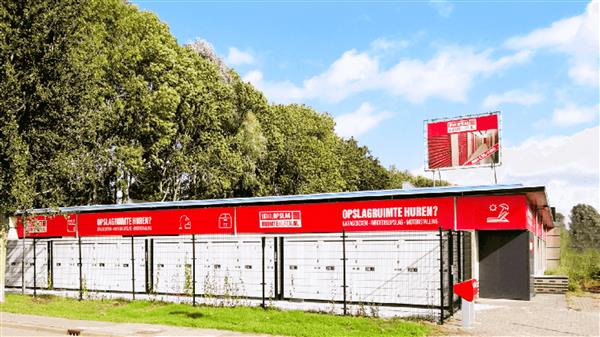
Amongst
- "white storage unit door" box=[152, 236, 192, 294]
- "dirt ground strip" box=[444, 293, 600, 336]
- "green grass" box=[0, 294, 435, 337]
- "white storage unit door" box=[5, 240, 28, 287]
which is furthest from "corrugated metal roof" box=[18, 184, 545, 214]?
"green grass" box=[0, 294, 435, 337]

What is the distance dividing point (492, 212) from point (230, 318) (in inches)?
448

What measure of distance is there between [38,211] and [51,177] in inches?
91.9

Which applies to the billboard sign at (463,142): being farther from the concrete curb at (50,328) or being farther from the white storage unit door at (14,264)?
the concrete curb at (50,328)

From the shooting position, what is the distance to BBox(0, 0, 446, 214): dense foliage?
20.6 metres

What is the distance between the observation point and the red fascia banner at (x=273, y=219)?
23938mm

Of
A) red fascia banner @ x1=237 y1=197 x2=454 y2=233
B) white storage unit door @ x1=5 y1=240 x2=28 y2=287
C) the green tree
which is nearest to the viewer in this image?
red fascia banner @ x1=237 y1=197 x2=454 y2=233

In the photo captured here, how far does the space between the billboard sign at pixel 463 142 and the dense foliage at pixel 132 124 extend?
14.8 meters

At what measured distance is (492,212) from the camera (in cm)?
2281

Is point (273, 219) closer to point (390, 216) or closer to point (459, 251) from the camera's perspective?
point (390, 216)

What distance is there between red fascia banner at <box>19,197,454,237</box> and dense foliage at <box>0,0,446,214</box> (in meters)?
2.39

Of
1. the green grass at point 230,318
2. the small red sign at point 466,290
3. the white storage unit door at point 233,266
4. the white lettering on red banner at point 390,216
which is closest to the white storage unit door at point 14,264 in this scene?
the green grass at point 230,318

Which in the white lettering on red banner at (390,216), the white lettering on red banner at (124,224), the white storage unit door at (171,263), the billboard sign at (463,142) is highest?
the billboard sign at (463,142)

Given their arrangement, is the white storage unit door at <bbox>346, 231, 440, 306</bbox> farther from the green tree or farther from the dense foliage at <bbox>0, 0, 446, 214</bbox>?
the green tree

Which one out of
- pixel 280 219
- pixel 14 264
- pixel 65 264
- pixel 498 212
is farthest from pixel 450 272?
pixel 14 264
